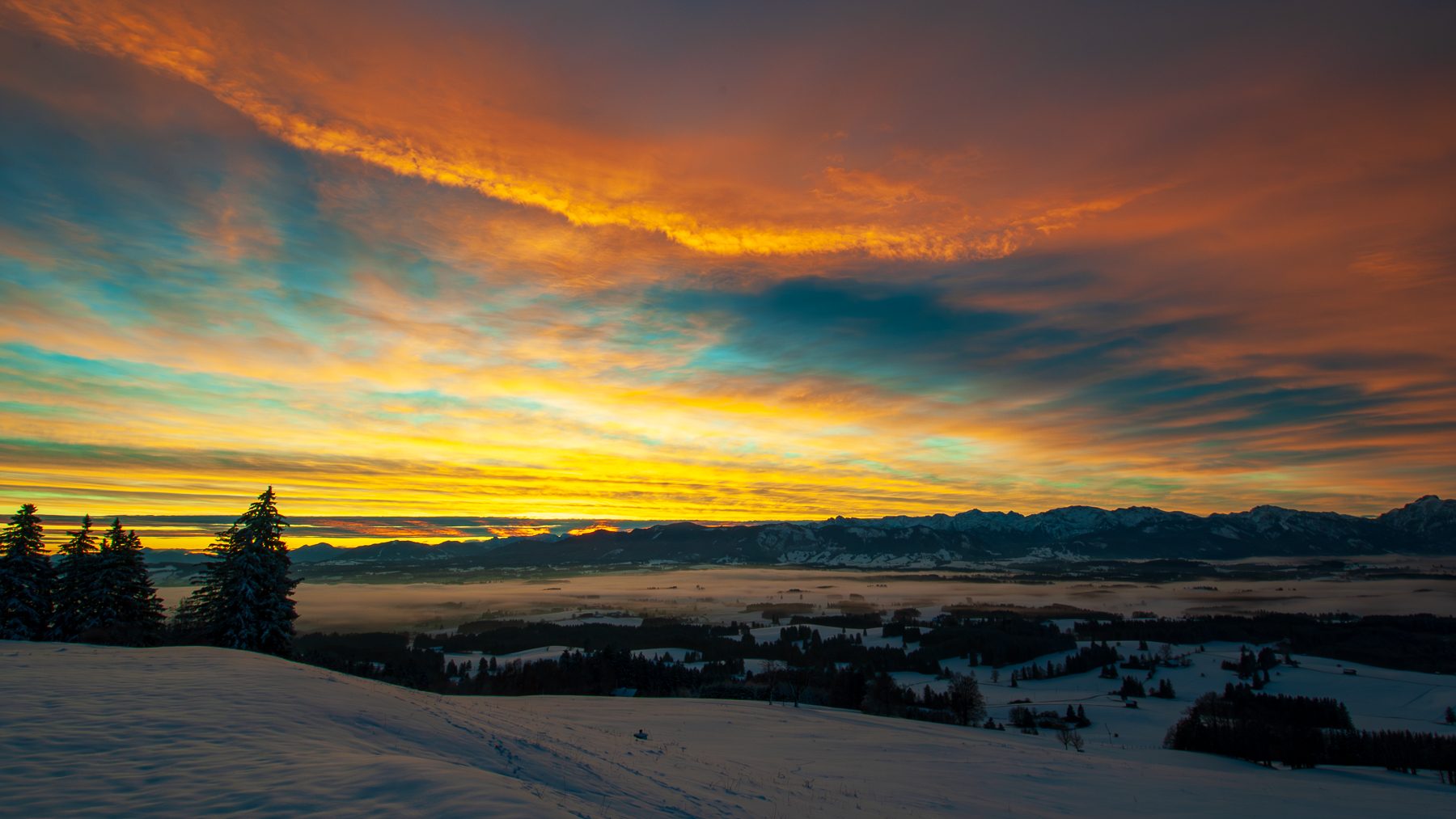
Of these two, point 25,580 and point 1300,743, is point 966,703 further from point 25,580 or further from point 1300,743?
point 25,580

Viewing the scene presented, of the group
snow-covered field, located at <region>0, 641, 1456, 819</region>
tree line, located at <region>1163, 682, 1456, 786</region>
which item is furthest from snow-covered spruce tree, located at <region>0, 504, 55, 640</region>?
tree line, located at <region>1163, 682, 1456, 786</region>

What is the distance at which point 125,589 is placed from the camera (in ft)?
169

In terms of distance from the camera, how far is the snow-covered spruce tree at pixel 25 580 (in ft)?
152

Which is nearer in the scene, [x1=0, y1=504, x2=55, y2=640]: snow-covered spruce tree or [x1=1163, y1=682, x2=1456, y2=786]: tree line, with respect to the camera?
[x1=0, y1=504, x2=55, y2=640]: snow-covered spruce tree

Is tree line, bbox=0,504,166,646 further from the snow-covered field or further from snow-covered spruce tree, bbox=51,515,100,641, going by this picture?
the snow-covered field

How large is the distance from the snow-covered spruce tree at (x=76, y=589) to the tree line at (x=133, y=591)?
7cm

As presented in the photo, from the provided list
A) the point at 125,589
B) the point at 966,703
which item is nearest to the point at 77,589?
the point at 125,589

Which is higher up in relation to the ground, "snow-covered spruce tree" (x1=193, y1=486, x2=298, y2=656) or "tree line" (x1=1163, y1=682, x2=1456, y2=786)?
"snow-covered spruce tree" (x1=193, y1=486, x2=298, y2=656)

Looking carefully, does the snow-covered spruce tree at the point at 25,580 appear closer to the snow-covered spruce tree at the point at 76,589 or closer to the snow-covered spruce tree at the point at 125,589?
the snow-covered spruce tree at the point at 76,589

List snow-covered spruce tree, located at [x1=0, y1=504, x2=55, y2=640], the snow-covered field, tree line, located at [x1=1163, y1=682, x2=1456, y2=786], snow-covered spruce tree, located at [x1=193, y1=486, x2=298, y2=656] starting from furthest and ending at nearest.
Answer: tree line, located at [x1=1163, y1=682, x2=1456, y2=786] < snow-covered spruce tree, located at [x1=0, y1=504, x2=55, y2=640] < snow-covered spruce tree, located at [x1=193, y1=486, x2=298, y2=656] < the snow-covered field

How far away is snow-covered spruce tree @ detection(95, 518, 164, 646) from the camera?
49.3 m

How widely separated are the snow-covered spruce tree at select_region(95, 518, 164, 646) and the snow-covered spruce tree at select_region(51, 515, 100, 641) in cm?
40

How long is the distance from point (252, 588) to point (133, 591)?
1816cm

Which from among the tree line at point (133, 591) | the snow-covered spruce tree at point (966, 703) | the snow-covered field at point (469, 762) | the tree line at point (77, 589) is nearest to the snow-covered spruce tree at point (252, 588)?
the tree line at point (133, 591)
